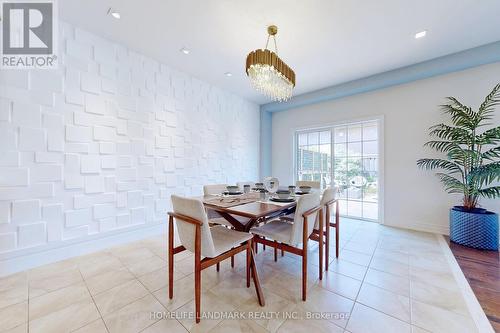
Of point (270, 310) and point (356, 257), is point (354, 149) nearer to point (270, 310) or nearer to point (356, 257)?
point (356, 257)

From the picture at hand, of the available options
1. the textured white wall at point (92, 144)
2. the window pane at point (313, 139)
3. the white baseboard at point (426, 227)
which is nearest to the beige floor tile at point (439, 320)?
the white baseboard at point (426, 227)

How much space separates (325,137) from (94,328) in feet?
14.7

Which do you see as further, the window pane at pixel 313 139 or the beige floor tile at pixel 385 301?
the window pane at pixel 313 139

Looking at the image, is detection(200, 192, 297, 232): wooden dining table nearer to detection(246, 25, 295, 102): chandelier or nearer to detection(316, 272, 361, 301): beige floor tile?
detection(316, 272, 361, 301): beige floor tile

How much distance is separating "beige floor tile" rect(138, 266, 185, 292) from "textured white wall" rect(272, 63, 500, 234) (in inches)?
143

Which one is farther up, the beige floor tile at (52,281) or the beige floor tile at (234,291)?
the beige floor tile at (52,281)

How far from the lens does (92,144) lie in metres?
2.36

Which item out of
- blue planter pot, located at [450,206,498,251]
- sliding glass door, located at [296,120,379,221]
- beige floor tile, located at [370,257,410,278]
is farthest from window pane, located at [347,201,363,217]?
beige floor tile, located at [370,257,410,278]

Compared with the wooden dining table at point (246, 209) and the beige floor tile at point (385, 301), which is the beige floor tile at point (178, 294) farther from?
the beige floor tile at point (385, 301)

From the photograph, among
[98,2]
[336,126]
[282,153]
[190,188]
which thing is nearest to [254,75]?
[98,2]

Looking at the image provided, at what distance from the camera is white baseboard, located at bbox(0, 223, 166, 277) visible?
189cm

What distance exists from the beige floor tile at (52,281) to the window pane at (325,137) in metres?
4.51

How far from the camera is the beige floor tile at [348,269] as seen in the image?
1.90 meters

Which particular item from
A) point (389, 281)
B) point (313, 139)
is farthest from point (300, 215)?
point (313, 139)
